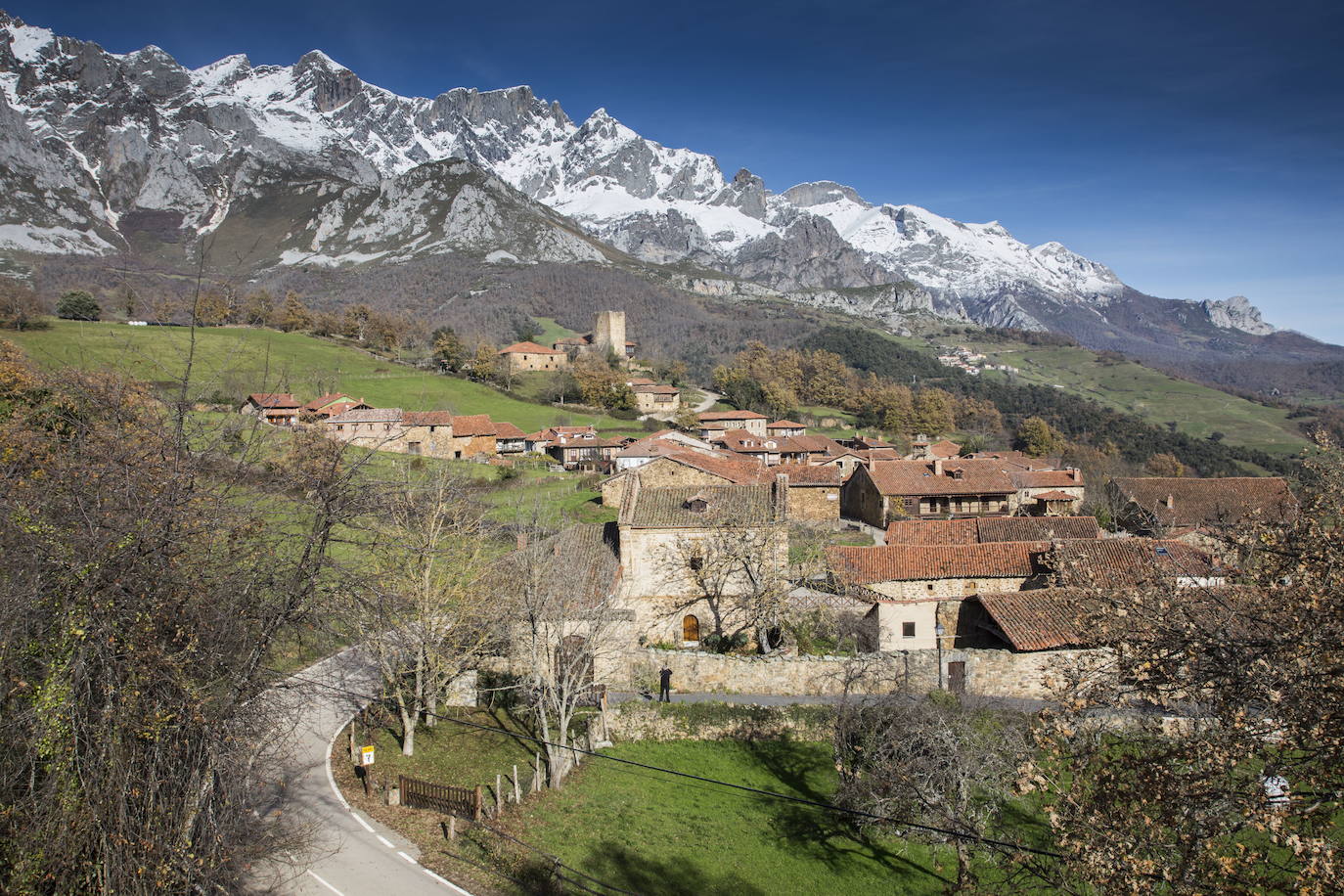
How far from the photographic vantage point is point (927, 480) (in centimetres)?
4638

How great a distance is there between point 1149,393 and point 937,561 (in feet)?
471

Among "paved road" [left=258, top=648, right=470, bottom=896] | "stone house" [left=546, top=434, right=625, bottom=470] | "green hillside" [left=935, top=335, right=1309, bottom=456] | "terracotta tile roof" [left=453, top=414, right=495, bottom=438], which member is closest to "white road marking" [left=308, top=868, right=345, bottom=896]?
"paved road" [left=258, top=648, right=470, bottom=896]

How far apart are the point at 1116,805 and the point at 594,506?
3680cm

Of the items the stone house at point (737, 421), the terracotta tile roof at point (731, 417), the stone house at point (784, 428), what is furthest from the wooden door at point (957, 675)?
the terracotta tile roof at point (731, 417)

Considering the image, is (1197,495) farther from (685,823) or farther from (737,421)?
(737,421)

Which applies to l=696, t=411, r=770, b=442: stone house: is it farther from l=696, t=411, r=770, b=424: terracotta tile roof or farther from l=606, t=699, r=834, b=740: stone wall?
l=606, t=699, r=834, b=740: stone wall

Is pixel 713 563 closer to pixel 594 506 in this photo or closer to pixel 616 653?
pixel 616 653

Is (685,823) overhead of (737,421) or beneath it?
beneath

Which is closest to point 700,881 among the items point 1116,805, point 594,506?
point 1116,805

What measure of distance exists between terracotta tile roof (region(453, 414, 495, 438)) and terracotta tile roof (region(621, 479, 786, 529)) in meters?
39.8

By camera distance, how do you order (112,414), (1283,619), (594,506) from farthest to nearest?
(594,506) → (112,414) → (1283,619)

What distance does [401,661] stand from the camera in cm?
1769

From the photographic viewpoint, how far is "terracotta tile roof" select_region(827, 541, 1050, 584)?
2562cm

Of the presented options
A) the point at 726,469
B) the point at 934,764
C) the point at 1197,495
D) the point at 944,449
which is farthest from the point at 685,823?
the point at 944,449
